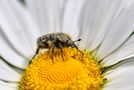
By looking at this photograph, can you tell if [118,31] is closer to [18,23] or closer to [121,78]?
[121,78]

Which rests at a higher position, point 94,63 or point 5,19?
point 5,19

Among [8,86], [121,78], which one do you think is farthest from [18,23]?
[121,78]

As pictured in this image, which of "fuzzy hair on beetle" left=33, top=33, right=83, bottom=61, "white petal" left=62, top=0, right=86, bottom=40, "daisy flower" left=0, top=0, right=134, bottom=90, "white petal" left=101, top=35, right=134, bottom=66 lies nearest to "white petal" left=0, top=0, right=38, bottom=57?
"daisy flower" left=0, top=0, right=134, bottom=90

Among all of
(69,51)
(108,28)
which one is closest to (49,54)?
(69,51)

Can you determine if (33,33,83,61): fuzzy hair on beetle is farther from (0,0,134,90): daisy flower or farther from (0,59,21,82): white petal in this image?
(0,59,21,82): white petal

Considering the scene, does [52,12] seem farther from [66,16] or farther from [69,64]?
[69,64]
